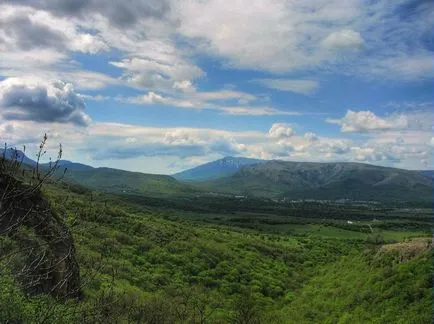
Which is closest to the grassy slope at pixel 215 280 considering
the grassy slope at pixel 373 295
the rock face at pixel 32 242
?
the grassy slope at pixel 373 295

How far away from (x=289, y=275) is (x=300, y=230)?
111 metres

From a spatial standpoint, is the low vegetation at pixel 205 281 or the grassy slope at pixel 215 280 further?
the grassy slope at pixel 215 280

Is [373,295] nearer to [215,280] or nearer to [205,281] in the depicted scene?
[205,281]

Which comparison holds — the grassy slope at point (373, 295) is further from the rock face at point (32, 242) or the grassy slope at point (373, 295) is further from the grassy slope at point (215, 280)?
the rock face at point (32, 242)

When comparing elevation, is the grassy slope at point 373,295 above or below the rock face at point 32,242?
below

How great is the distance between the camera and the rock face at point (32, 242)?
1191 cm

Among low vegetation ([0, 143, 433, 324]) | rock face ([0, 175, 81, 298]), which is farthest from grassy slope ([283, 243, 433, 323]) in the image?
rock face ([0, 175, 81, 298])

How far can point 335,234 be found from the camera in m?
183

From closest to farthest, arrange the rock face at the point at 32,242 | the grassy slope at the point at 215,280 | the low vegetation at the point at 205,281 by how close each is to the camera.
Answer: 1. the rock face at the point at 32,242
2. the low vegetation at the point at 205,281
3. the grassy slope at the point at 215,280

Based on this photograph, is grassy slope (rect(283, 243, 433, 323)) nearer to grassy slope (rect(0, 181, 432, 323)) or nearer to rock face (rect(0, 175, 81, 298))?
grassy slope (rect(0, 181, 432, 323))

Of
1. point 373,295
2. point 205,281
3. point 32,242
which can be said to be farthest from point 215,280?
point 32,242

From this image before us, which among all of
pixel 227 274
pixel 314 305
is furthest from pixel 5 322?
pixel 227 274

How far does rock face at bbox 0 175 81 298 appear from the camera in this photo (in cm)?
1191

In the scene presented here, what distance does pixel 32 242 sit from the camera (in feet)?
91.8
